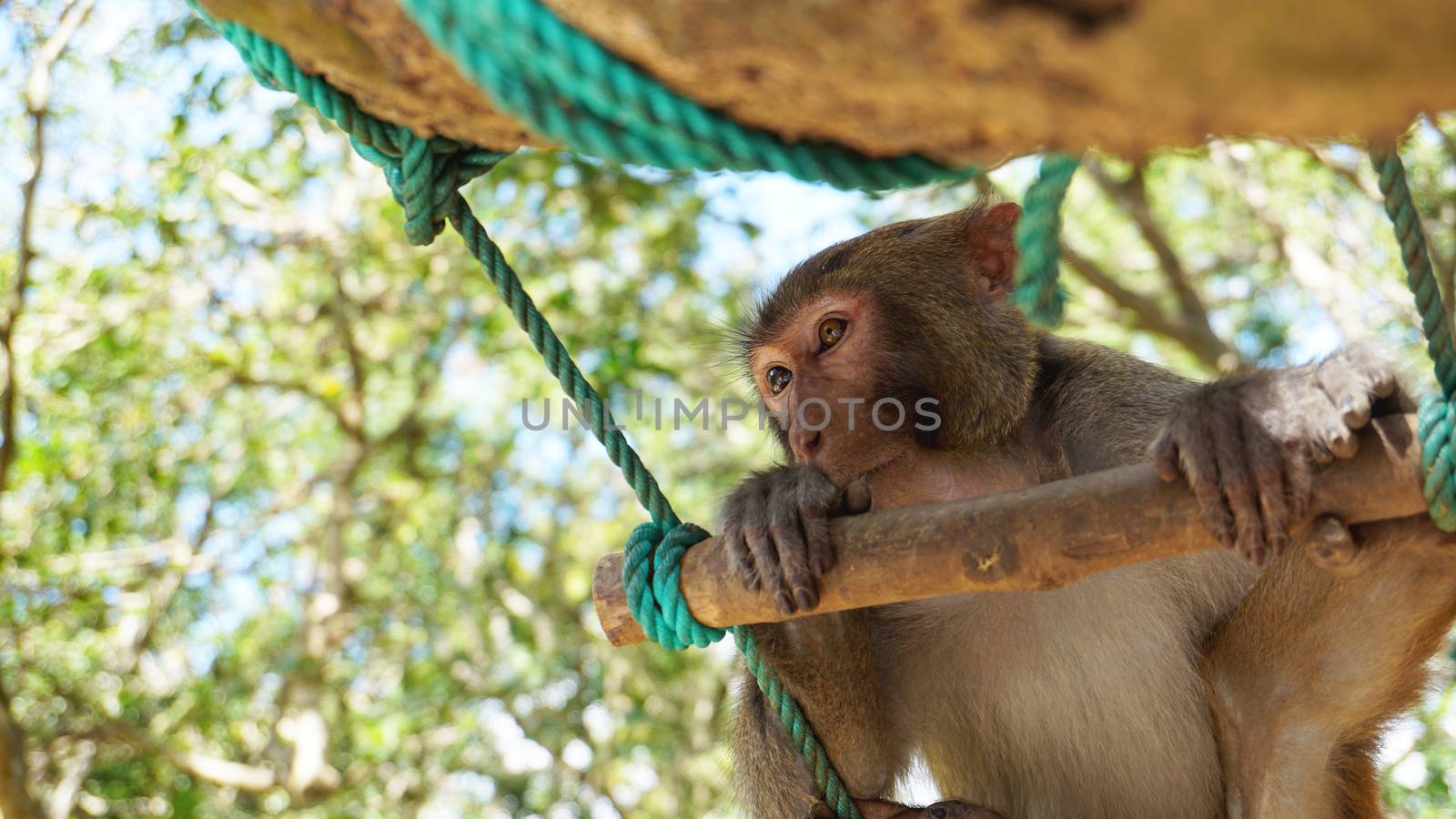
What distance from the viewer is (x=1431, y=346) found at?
1840mm

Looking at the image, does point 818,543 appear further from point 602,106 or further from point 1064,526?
point 602,106

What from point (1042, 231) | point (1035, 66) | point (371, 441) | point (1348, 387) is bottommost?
point (371, 441)

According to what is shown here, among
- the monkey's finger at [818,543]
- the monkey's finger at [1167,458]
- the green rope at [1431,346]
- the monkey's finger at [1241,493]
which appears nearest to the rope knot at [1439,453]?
the green rope at [1431,346]

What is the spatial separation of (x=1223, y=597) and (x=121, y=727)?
711 centimetres

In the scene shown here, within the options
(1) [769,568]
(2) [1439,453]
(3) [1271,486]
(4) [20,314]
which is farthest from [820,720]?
(4) [20,314]

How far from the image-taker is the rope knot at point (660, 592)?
2.29 m

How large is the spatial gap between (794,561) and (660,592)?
0.88ft

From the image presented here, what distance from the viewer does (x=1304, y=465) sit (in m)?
1.91

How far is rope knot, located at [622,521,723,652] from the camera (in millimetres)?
2291

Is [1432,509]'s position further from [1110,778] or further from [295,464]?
[295,464]

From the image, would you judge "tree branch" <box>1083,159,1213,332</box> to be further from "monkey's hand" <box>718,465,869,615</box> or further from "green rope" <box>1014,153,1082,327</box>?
"green rope" <box>1014,153,1082,327</box>

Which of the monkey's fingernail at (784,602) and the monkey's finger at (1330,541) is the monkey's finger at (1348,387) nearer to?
the monkey's finger at (1330,541)

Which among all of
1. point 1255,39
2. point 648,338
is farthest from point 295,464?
point 1255,39

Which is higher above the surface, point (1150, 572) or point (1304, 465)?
point (1304, 465)
